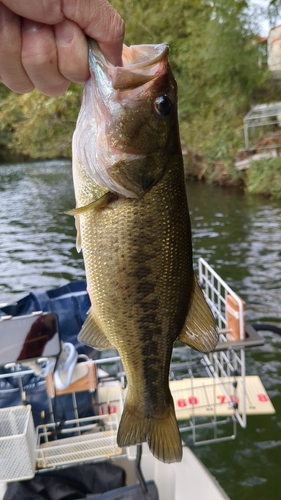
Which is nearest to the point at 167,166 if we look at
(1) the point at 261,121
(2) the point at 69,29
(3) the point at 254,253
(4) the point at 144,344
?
(2) the point at 69,29

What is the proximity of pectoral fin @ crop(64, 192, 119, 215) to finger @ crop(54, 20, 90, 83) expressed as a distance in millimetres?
384

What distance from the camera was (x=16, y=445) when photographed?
2613mm

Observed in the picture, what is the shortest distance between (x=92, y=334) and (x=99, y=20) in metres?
1.06

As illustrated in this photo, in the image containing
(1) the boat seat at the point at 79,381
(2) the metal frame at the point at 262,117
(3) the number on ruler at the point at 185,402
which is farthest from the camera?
(2) the metal frame at the point at 262,117

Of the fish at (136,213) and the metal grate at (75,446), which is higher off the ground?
the fish at (136,213)

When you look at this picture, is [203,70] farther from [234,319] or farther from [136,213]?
[136,213]

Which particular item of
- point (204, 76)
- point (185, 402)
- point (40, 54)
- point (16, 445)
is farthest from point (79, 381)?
point (204, 76)

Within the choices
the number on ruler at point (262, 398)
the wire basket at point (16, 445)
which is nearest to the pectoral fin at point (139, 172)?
the wire basket at point (16, 445)

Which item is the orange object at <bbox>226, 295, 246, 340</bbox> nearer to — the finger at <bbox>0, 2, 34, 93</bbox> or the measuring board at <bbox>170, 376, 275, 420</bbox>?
the measuring board at <bbox>170, 376, 275, 420</bbox>

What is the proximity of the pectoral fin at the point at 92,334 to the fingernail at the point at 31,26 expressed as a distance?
3.14 feet

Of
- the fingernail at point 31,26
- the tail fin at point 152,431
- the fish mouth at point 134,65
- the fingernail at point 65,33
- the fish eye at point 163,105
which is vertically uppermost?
the fingernail at point 31,26

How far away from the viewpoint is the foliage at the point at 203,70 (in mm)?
18094

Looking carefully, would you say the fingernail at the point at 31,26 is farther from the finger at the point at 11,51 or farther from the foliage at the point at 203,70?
the foliage at the point at 203,70

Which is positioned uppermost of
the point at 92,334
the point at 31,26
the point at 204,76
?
the point at 204,76
